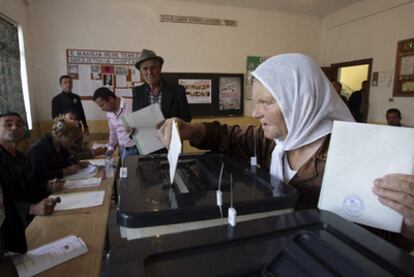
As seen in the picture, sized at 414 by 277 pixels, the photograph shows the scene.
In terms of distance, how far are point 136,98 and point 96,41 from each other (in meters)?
2.31

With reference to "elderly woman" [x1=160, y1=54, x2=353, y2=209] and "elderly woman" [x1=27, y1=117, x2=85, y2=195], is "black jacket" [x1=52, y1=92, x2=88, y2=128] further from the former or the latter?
"elderly woman" [x1=160, y1=54, x2=353, y2=209]

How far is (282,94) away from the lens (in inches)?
26.5

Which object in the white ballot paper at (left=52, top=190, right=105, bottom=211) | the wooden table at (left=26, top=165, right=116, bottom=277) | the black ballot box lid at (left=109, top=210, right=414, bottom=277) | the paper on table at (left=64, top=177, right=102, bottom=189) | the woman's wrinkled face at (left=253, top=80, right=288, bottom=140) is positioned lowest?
the wooden table at (left=26, top=165, right=116, bottom=277)

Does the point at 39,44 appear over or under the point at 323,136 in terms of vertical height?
over

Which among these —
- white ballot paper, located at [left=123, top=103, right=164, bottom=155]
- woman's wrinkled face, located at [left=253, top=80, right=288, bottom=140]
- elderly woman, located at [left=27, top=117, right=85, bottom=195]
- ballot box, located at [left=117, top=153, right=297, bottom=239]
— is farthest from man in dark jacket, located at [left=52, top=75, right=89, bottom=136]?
woman's wrinkled face, located at [left=253, top=80, right=288, bottom=140]

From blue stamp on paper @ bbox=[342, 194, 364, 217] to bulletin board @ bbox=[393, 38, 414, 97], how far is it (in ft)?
13.5

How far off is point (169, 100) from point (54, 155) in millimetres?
1028

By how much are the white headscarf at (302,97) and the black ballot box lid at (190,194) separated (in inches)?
6.2

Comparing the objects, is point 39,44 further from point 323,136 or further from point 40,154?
point 323,136

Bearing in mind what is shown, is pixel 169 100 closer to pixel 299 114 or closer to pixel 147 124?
pixel 147 124

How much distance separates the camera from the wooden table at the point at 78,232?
39.2 inches

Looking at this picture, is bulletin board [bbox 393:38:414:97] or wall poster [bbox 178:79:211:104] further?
wall poster [bbox 178:79:211:104]

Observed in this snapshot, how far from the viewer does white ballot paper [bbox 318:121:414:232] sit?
419 millimetres

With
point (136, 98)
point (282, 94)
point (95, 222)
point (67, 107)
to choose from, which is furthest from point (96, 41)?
point (282, 94)
